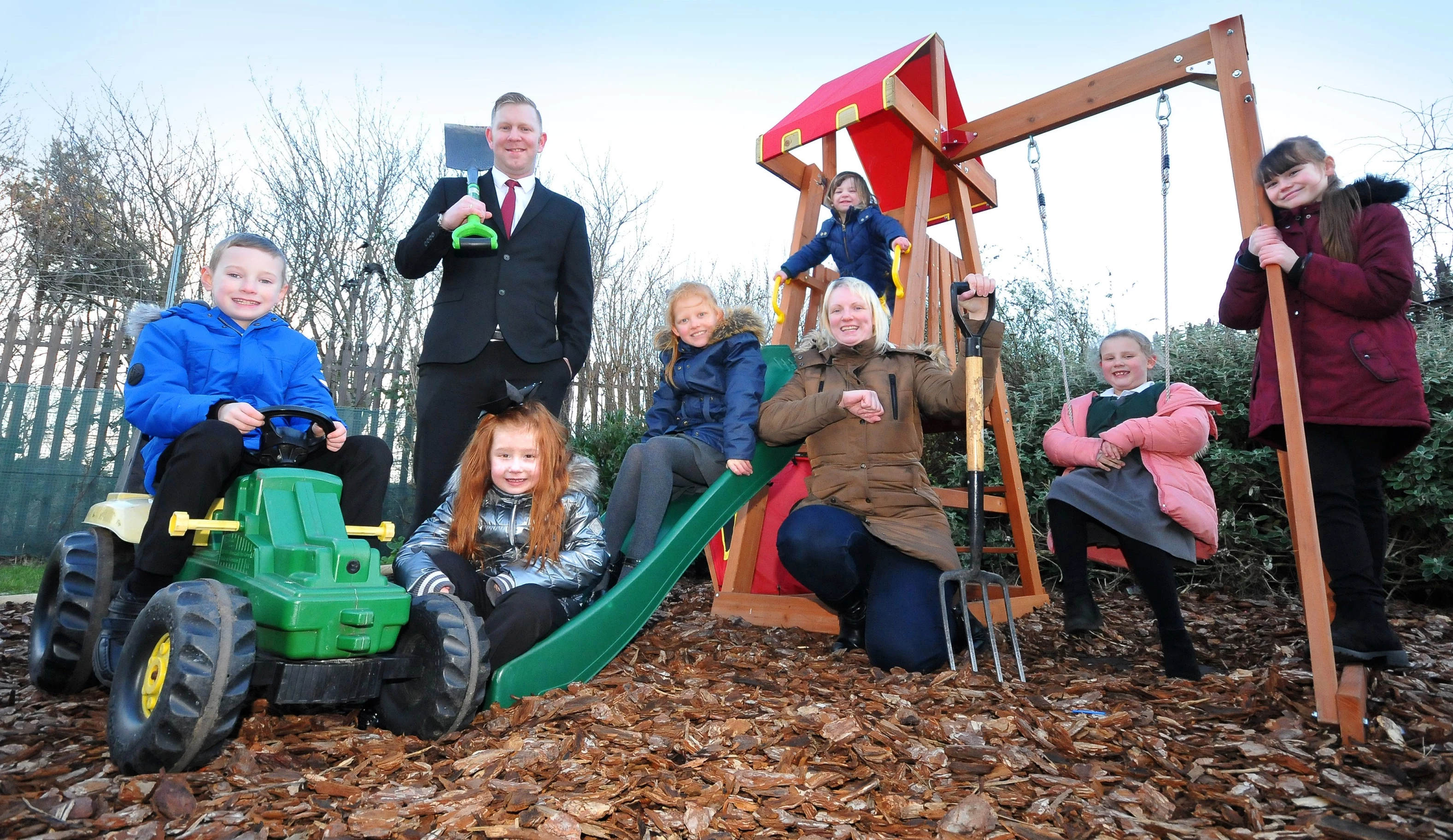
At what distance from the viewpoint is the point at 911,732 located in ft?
6.45

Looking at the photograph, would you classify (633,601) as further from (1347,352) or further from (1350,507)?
(1347,352)

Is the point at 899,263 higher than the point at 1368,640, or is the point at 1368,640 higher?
the point at 899,263

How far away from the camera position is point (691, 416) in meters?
3.28

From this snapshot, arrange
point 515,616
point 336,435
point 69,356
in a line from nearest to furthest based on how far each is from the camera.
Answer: point 515,616 < point 336,435 < point 69,356

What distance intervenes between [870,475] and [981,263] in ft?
5.38

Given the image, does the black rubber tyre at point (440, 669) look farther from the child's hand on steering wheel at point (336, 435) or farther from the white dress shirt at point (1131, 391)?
the white dress shirt at point (1131, 391)

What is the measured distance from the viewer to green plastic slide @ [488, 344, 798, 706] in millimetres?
2178

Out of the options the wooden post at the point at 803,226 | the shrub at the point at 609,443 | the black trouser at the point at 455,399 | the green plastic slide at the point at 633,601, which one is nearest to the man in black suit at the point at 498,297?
the black trouser at the point at 455,399

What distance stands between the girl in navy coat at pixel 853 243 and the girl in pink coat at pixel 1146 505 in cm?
149

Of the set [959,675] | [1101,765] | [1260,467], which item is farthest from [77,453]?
[1260,467]

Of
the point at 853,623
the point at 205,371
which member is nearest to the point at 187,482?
the point at 205,371

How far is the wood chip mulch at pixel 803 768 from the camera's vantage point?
1501 mm

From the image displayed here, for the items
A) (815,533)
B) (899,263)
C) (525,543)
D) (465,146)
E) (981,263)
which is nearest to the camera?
(525,543)

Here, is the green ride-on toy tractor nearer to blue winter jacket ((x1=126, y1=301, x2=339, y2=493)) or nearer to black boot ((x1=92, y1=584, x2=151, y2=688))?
black boot ((x1=92, y1=584, x2=151, y2=688))
